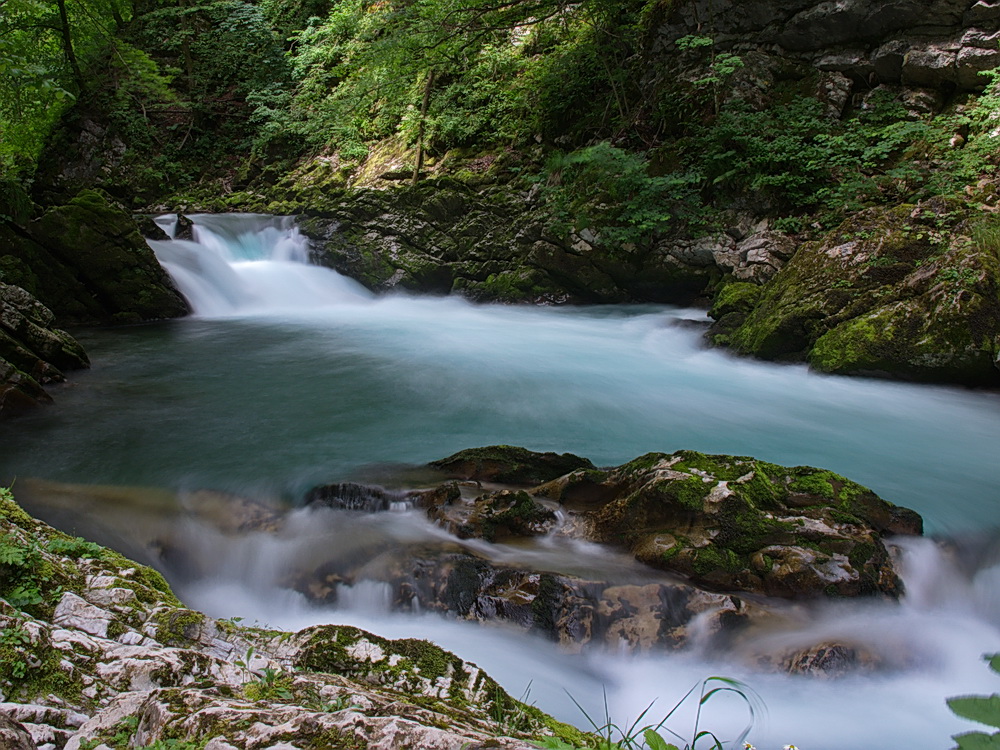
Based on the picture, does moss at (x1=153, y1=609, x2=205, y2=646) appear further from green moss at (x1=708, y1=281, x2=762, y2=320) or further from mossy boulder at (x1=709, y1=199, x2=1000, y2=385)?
green moss at (x1=708, y1=281, x2=762, y2=320)

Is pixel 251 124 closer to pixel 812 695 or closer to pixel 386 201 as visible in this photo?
pixel 386 201

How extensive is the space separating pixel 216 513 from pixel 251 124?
67.0 ft

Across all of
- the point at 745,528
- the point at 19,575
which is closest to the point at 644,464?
the point at 745,528

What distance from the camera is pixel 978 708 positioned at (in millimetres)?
1030

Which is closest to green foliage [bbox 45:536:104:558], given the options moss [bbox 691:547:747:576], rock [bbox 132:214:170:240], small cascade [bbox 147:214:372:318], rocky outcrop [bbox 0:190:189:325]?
moss [bbox 691:547:747:576]

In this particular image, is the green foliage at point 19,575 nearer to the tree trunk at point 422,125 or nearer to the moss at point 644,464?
the moss at point 644,464

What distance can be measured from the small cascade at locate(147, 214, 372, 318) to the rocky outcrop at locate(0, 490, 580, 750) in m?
10.8

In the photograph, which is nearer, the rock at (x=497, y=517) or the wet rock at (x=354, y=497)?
the rock at (x=497, y=517)

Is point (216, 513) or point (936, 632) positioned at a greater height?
point (936, 632)

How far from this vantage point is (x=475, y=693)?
1.87 m

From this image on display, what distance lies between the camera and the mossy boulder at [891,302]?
20.6ft

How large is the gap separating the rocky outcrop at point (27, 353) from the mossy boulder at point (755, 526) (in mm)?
5927

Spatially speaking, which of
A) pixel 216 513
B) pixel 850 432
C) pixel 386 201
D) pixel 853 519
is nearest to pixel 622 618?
pixel 853 519

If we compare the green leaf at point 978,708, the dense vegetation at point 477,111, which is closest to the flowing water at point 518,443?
the green leaf at point 978,708
